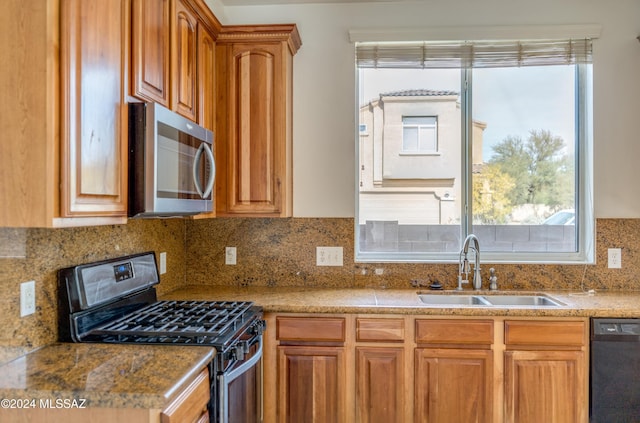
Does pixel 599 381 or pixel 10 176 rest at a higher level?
pixel 10 176

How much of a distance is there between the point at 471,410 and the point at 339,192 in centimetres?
143

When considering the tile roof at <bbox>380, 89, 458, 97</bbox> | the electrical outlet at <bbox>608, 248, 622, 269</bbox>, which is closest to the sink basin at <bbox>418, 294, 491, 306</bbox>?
the electrical outlet at <bbox>608, 248, 622, 269</bbox>

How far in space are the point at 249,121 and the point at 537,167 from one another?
188cm

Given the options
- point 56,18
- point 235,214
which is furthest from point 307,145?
point 56,18

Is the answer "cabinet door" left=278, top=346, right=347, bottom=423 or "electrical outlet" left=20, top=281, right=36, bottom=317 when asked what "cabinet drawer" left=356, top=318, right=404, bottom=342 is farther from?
"electrical outlet" left=20, top=281, right=36, bottom=317

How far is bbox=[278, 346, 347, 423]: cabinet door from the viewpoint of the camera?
83.5 inches

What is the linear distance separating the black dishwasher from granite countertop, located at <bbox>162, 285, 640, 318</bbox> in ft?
0.23

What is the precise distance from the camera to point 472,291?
99.0 inches

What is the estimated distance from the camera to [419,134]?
2.75 meters

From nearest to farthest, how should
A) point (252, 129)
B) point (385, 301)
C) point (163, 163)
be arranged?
1. point (163, 163)
2. point (385, 301)
3. point (252, 129)

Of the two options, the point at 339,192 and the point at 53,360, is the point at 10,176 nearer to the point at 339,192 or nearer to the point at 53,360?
the point at 53,360

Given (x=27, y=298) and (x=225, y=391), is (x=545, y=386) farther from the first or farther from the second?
(x=27, y=298)

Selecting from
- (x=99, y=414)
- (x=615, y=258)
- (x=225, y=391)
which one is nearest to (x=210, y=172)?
A: (x=225, y=391)

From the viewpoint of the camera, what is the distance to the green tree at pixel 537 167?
269 cm
